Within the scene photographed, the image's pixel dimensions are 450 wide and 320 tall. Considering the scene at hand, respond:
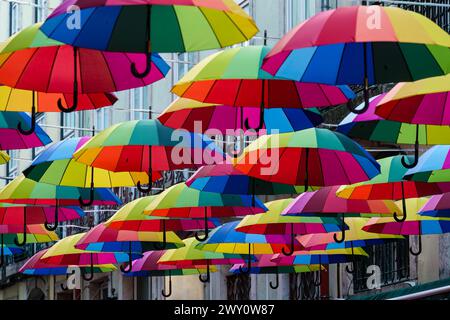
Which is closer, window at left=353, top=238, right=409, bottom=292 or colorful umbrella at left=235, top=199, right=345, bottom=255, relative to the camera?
colorful umbrella at left=235, top=199, right=345, bottom=255

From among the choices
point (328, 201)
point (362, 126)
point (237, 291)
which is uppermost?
point (362, 126)

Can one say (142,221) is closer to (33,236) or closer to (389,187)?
(33,236)

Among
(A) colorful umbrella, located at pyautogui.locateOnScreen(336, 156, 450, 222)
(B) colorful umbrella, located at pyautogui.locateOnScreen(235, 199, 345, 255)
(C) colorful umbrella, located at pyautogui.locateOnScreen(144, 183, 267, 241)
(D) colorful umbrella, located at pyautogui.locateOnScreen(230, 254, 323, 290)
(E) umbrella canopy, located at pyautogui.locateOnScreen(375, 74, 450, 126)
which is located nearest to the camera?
(E) umbrella canopy, located at pyautogui.locateOnScreen(375, 74, 450, 126)

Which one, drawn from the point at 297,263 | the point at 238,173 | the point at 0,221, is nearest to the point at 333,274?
the point at 297,263

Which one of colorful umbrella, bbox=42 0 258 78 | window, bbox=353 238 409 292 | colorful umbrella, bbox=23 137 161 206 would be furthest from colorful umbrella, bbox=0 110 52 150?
window, bbox=353 238 409 292

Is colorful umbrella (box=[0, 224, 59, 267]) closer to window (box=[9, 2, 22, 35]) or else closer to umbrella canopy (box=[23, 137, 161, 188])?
umbrella canopy (box=[23, 137, 161, 188])

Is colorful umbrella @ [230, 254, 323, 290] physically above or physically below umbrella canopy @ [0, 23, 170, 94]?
below

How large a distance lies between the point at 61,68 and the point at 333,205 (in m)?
5.54

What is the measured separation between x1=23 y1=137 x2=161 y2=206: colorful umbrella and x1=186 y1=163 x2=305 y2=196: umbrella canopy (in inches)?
43.3

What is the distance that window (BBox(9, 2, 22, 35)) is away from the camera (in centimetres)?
4716
